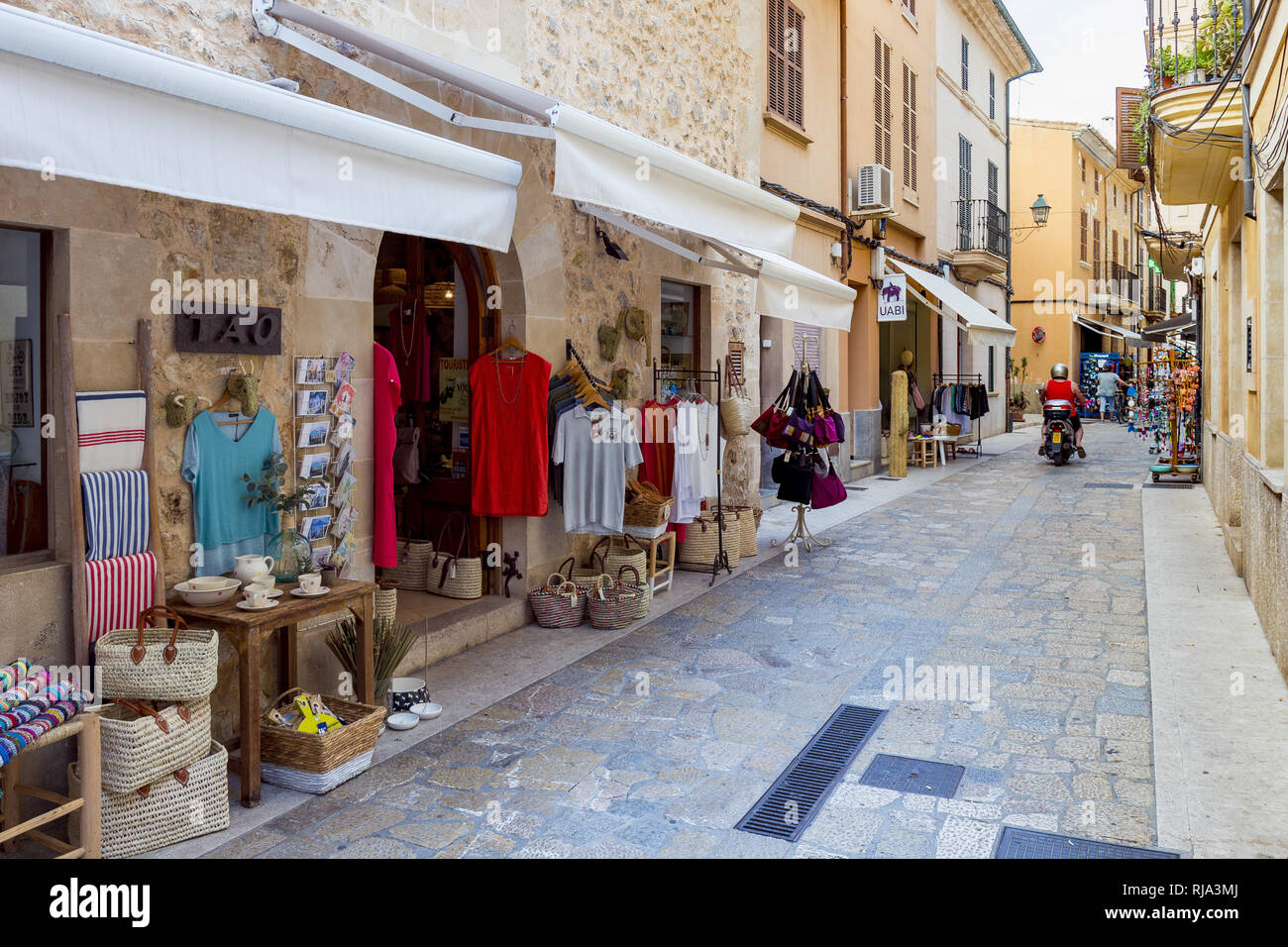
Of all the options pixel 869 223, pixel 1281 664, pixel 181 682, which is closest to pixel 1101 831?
pixel 1281 664

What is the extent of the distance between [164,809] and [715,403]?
6.55m

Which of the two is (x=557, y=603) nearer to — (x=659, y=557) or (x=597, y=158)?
(x=659, y=557)

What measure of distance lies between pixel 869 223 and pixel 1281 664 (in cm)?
1139

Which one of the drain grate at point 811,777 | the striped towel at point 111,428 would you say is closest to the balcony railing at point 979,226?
the drain grate at point 811,777

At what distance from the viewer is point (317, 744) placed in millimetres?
3975

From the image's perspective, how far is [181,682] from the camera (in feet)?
11.7

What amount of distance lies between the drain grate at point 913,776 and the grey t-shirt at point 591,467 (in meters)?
2.84

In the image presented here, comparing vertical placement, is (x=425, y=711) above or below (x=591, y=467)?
below

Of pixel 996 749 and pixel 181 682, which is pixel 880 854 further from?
pixel 181 682

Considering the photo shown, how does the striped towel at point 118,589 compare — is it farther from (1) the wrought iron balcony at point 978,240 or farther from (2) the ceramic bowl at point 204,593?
(1) the wrought iron balcony at point 978,240

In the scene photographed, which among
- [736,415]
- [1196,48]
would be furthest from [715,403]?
[1196,48]

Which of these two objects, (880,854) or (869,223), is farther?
(869,223)

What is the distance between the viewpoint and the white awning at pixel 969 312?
1545 cm

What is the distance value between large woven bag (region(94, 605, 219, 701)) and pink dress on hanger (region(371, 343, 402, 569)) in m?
1.70
